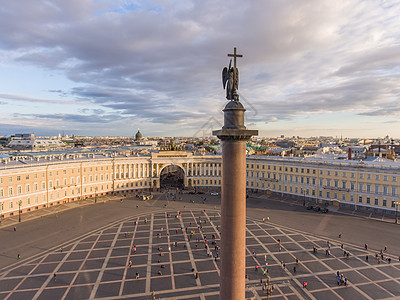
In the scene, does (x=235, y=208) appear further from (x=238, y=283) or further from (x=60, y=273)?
(x=60, y=273)

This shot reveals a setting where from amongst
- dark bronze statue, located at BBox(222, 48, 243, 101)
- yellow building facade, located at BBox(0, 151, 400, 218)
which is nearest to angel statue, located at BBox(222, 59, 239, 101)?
dark bronze statue, located at BBox(222, 48, 243, 101)

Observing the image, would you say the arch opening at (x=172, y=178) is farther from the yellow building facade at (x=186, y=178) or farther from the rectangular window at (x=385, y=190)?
the rectangular window at (x=385, y=190)

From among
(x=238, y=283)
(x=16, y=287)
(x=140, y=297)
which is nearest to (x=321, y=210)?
(x=140, y=297)

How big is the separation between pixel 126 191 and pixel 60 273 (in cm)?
4693

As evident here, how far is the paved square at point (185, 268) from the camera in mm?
27531

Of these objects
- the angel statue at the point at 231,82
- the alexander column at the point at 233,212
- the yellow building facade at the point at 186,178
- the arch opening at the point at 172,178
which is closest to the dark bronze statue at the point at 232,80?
the angel statue at the point at 231,82

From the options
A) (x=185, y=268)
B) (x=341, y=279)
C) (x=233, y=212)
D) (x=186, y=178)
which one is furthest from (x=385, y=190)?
(x=233, y=212)

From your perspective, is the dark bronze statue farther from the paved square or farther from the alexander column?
the paved square

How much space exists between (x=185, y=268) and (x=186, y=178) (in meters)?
51.9

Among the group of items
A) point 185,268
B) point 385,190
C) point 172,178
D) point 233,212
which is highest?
point 233,212

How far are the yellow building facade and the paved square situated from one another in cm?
2328

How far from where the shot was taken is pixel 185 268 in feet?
107

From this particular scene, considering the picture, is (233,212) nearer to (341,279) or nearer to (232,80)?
(232,80)

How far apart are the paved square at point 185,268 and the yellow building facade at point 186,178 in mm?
23282
